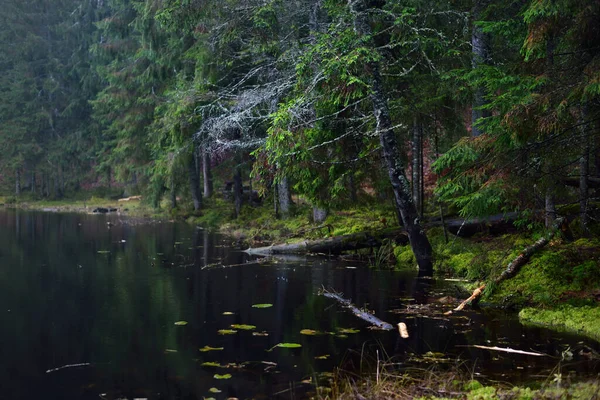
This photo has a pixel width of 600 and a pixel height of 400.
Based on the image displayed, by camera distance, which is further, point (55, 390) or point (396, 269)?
point (396, 269)

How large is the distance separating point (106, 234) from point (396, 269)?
13.0m

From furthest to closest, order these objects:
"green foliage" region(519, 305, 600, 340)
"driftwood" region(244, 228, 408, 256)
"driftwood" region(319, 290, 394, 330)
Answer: "driftwood" region(244, 228, 408, 256) < "driftwood" region(319, 290, 394, 330) < "green foliage" region(519, 305, 600, 340)

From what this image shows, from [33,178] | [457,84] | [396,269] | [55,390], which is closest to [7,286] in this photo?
[55,390]

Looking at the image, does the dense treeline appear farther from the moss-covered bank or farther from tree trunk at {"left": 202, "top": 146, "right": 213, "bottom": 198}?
the moss-covered bank

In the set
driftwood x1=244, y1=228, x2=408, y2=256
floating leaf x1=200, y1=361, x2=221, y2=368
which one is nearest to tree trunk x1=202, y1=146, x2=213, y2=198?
driftwood x1=244, y1=228, x2=408, y2=256

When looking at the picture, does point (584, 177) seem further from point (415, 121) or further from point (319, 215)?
point (319, 215)

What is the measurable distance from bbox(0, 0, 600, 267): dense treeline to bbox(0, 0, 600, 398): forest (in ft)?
0.16

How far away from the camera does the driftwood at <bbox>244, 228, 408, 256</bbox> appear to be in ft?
46.0

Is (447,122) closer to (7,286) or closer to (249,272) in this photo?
(249,272)

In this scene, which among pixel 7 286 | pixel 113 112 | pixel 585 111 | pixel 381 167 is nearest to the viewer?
pixel 585 111

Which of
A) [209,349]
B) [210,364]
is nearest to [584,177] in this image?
[209,349]

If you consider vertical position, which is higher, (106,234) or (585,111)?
(585,111)

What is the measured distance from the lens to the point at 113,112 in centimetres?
3531

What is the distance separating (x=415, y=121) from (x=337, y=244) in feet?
11.8
